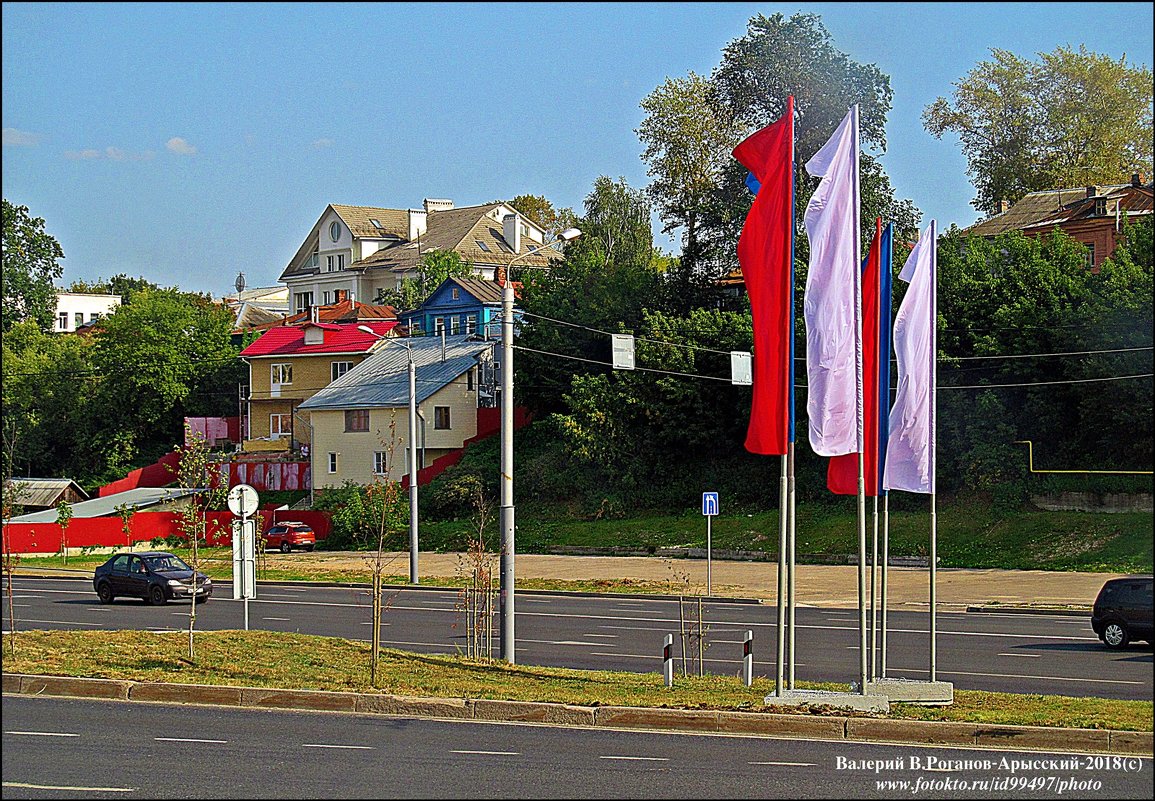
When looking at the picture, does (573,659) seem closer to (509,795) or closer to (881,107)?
(509,795)

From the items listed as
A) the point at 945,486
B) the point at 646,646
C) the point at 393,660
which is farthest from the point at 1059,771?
the point at 945,486

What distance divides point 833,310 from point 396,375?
53.5 m

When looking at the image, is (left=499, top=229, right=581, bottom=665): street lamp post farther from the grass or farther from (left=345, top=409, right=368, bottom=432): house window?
(left=345, top=409, right=368, bottom=432): house window

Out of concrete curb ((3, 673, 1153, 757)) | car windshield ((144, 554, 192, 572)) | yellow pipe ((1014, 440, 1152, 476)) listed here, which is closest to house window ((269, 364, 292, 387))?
car windshield ((144, 554, 192, 572))

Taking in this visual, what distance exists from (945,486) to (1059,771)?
39.3 meters

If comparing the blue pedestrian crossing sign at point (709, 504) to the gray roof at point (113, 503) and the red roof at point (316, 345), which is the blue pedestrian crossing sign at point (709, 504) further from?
the red roof at point (316, 345)

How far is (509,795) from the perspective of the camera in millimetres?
9391

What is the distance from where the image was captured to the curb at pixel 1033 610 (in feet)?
92.2

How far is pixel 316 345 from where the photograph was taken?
235ft

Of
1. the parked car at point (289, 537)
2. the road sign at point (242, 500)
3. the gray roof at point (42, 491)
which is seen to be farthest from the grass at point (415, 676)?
the gray roof at point (42, 491)

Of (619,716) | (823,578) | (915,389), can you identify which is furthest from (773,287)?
(823,578)

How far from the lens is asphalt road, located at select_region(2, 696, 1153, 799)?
31.1ft

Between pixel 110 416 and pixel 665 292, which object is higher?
pixel 665 292

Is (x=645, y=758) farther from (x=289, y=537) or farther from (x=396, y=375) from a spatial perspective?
(x=396, y=375)
